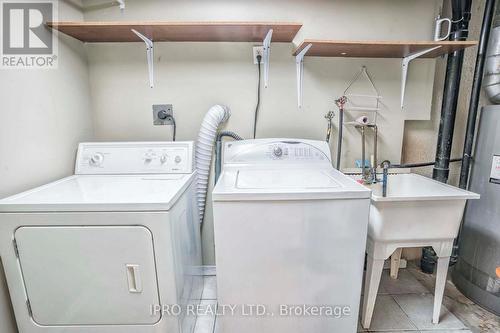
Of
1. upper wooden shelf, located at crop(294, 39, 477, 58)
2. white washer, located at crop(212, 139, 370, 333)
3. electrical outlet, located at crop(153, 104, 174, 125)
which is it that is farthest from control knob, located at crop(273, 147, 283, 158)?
electrical outlet, located at crop(153, 104, 174, 125)

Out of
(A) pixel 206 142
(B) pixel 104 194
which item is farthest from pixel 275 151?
(B) pixel 104 194

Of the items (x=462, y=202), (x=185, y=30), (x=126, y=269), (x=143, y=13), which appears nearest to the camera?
(x=126, y=269)

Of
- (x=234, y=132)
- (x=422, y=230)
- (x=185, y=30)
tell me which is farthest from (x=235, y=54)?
(x=422, y=230)

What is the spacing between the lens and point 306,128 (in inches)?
77.2

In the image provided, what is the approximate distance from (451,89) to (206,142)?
1.78 meters

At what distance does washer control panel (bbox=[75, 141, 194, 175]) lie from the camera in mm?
1624

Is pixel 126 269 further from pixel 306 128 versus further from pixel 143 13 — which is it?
pixel 143 13

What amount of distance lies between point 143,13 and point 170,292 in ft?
6.01

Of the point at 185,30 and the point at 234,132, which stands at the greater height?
the point at 185,30

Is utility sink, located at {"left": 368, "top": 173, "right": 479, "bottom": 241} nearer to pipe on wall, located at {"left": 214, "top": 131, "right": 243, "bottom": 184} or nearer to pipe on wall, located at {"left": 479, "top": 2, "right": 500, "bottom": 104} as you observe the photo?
pipe on wall, located at {"left": 479, "top": 2, "right": 500, "bottom": 104}

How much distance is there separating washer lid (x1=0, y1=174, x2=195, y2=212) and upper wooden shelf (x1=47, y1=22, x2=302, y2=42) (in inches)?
35.4

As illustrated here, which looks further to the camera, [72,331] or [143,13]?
[143,13]

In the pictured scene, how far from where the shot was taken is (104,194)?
3.92 feet

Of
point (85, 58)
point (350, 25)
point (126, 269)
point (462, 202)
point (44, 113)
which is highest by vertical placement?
point (350, 25)
